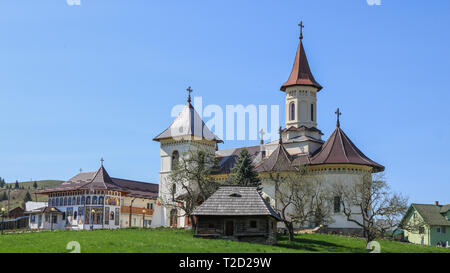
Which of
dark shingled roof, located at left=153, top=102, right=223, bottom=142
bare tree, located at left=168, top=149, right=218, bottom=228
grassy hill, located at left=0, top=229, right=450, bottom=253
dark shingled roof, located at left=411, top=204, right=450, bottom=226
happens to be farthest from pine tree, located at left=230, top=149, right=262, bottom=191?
dark shingled roof, located at left=411, top=204, right=450, bottom=226

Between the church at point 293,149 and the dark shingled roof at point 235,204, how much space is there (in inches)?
324

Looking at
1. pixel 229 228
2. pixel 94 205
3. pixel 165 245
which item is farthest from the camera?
pixel 94 205

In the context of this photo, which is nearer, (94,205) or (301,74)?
(301,74)

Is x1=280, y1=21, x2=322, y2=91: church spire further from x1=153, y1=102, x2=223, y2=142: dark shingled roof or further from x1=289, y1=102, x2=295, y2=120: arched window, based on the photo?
x1=153, y1=102, x2=223, y2=142: dark shingled roof

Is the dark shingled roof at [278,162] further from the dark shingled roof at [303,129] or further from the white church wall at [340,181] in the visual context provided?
the dark shingled roof at [303,129]

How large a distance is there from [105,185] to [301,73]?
26402 millimetres

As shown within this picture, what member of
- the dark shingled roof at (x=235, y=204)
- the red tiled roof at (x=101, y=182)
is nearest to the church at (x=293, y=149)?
the red tiled roof at (x=101, y=182)

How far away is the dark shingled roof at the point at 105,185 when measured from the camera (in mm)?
70500

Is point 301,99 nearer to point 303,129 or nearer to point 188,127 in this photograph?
point 303,129

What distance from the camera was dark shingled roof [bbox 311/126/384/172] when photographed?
5322 centimetres

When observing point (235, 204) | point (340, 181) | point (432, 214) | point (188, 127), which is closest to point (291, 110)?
point (340, 181)

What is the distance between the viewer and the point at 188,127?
64.7 metres
